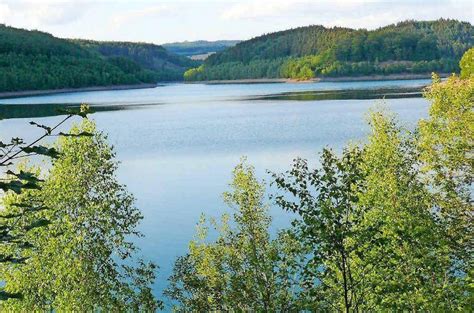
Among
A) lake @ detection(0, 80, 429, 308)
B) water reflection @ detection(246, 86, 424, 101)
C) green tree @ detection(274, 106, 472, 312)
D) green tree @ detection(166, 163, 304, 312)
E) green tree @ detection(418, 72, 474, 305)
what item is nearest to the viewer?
green tree @ detection(274, 106, 472, 312)

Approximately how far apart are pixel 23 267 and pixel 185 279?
6578mm

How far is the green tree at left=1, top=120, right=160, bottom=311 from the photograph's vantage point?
21828mm

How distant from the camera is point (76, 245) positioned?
23.6 m

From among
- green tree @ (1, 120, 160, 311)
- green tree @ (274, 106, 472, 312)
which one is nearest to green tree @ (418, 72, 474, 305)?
green tree @ (274, 106, 472, 312)

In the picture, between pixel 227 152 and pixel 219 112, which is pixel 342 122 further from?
pixel 219 112

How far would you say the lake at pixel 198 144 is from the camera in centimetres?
4209

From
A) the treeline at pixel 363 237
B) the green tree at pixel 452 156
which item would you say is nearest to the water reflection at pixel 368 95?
the green tree at pixel 452 156

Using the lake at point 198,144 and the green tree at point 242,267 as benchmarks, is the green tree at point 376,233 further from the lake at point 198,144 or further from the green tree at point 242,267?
the lake at point 198,144

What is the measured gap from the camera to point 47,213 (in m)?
22.8

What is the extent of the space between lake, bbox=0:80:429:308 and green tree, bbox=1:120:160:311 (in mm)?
2695

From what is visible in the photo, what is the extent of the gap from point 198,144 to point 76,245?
55.0 m

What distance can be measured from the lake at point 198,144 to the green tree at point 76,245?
2695mm

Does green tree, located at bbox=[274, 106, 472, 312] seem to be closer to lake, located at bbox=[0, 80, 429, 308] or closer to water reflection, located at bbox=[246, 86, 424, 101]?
lake, located at bbox=[0, 80, 429, 308]

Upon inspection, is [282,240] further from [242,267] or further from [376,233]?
[376,233]
